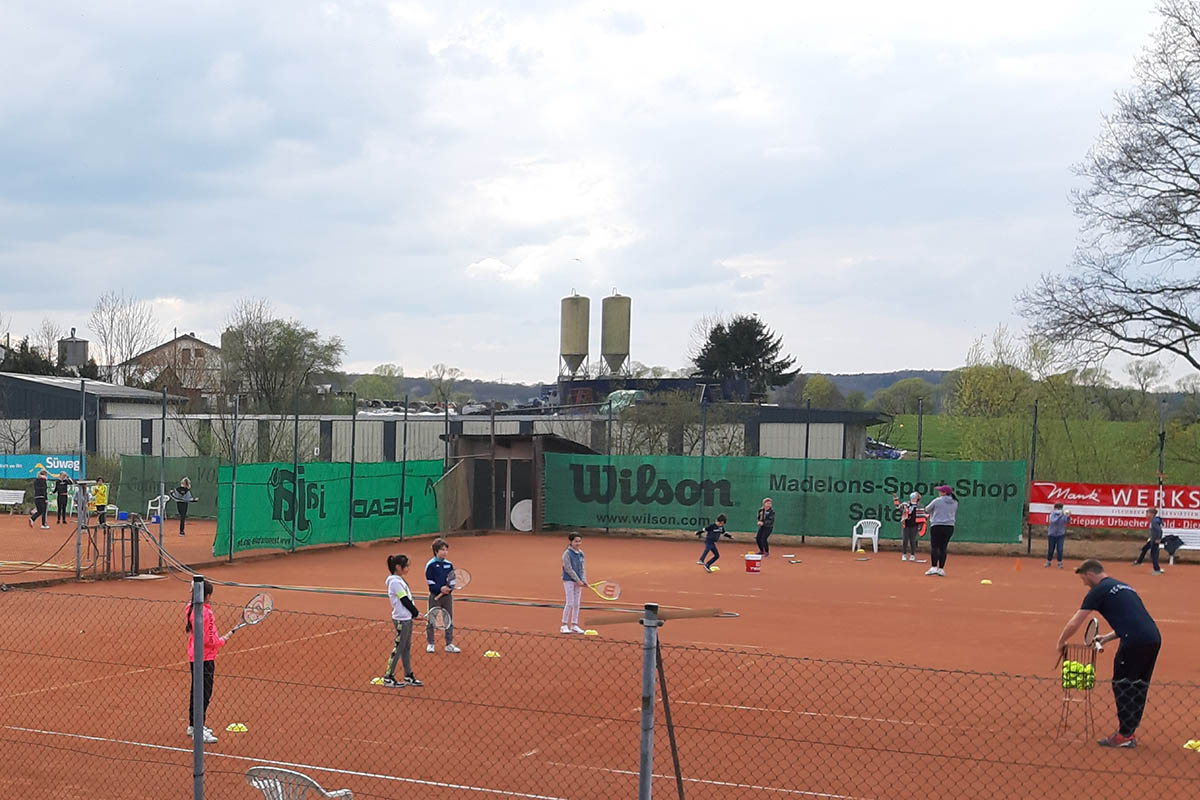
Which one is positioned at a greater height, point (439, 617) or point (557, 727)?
point (439, 617)

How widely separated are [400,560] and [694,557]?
17.0m

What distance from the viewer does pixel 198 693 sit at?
671 centimetres

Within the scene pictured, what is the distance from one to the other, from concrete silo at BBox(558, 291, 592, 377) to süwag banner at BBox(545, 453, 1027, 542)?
108 feet

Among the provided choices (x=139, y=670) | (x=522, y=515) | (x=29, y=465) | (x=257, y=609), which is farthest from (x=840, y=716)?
(x=29, y=465)

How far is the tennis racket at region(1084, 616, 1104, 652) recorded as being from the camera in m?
9.79

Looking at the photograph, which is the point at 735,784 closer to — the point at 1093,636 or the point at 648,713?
the point at 648,713

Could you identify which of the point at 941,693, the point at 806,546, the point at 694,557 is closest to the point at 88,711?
the point at 941,693

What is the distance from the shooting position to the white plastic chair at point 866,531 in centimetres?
3000

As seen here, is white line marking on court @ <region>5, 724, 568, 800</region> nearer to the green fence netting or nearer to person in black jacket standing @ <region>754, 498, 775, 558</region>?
person in black jacket standing @ <region>754, 498, 775, 558</region>

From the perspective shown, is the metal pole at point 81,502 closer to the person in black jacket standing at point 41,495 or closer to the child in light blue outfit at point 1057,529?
→ the person in black jacket standing at point 41,495

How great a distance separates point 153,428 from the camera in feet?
159

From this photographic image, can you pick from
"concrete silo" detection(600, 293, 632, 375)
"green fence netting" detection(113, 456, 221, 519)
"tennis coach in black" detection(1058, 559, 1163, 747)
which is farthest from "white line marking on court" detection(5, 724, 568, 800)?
"concrete silo" detection(600, 293, 632, 375)

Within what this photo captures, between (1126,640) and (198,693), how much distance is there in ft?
24.7

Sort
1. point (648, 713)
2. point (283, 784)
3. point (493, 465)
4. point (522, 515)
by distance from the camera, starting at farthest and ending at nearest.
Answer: point (522, 515) < point (493, 465) < point (283, 784) < point (648, 713)
